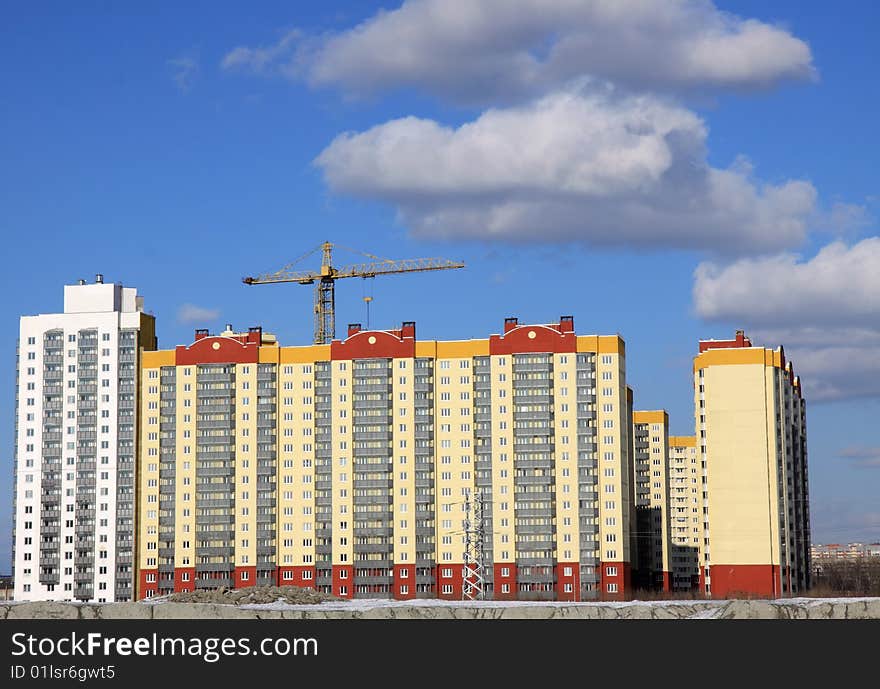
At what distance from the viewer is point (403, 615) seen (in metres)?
153

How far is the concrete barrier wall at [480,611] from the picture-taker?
487 ft

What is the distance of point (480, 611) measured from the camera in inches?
5994

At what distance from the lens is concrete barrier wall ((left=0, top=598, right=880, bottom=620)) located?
148 metres
